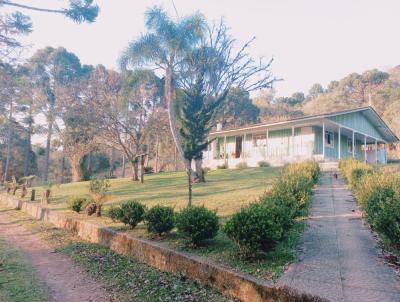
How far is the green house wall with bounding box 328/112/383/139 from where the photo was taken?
2240 centimetres

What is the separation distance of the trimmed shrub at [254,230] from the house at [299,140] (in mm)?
16956

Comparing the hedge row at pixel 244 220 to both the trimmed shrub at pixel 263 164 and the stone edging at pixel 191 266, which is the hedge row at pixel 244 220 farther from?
the trimmed shrub at pixel 263 164

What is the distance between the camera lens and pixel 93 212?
437 inches

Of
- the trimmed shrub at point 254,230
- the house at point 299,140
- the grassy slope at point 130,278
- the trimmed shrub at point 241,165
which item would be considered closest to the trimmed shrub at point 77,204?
the grassy slope at point 130,278

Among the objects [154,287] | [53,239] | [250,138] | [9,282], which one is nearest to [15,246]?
[53,239]

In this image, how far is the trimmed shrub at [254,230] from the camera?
4781 mm

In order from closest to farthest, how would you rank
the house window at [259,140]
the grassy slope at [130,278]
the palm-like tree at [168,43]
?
1. the grassy slope at [130,278]
2. the palm-like tree at [168,43]
3. the house window at [259,140]

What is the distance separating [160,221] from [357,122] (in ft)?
73.5

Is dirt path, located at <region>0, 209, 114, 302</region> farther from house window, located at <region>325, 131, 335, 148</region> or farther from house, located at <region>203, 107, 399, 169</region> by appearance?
house window, located at <region>325, 131, 335, 148</region>

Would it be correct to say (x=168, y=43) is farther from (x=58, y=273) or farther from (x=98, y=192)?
(x=58, y=273)

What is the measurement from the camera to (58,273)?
6.30m

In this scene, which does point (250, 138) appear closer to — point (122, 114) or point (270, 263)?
point (122, 114)

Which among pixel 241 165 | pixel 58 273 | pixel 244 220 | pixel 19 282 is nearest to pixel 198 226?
pixel 244 220

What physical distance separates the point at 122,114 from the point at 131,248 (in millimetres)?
14598
